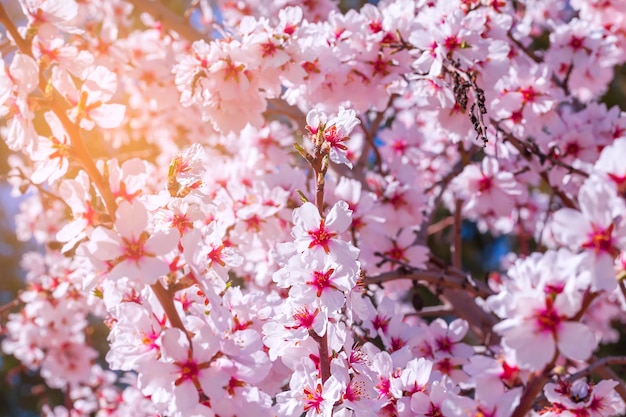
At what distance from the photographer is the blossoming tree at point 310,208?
1121mm

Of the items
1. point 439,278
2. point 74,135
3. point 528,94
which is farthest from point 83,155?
point 528,94

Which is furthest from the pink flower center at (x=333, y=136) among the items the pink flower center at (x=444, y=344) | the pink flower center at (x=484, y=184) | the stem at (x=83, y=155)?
the pink flower center at (x=484, y=184)

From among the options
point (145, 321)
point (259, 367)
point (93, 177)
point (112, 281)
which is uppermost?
point (93, 177)

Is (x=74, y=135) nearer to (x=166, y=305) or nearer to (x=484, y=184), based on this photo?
(x=166, y=305)

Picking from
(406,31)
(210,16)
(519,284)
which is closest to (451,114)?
(406,31)

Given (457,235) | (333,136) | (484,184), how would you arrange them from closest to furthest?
1. (333,136)
2. (484,184)
3. (457,235)

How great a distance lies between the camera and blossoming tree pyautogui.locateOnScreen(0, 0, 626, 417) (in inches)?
44.1

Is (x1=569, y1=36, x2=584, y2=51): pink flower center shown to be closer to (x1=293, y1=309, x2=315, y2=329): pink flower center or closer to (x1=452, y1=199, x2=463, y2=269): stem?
(x1=452, y1=199, x2=463, y2=269): stem

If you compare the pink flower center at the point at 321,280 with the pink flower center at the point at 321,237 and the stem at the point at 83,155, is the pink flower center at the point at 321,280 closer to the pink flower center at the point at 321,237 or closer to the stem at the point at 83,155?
the pink flower center at the point at 321,237

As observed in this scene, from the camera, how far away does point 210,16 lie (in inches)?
140

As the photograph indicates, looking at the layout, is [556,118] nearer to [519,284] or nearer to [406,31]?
[406,31]

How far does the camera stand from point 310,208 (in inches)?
49.3

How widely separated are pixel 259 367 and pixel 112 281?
1.08 ft

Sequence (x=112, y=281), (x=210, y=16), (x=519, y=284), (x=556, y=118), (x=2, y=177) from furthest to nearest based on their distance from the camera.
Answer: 1. (x=210, y=16)
2. (x=556, y=118)
3. (x=2, y=177)
4. (x=112, y=281)
5. (x=519, y=284)
